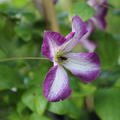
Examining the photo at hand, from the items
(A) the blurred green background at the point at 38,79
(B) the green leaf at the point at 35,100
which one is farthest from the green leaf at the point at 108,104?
(B) the green leaf at the point at 35,100

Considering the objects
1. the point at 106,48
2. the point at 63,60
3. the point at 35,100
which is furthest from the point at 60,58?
the point at 106,48

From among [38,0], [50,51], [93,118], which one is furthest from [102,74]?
[50,51]

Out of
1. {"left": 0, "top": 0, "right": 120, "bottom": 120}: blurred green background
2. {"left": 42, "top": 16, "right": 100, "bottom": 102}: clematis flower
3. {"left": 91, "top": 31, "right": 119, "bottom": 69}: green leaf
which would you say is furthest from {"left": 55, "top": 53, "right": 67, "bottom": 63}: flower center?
{"left": 91, "top": 31, "right": 119, "bottom": 69}: green leaf

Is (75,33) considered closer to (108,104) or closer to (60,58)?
(60,58)

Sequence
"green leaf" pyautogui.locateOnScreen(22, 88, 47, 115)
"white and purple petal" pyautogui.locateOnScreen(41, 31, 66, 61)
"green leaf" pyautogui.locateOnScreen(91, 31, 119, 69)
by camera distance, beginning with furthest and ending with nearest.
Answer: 1. "green leaf" pyautogui.locateOnScreen(91, 31, 119, 69)
2. "green leaf" pyautogui.locateOnScreen(22, 88, 47, 115)
3. "white and purple petal" pyautogui.locateOnScreen(41, 31, 66, 61)

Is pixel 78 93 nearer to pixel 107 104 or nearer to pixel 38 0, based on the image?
pixel 107 104

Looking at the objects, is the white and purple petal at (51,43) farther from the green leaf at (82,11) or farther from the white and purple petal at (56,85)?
the green leaf at (82,11)

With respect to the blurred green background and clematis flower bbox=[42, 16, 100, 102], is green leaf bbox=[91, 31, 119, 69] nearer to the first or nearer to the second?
the blurred green background
